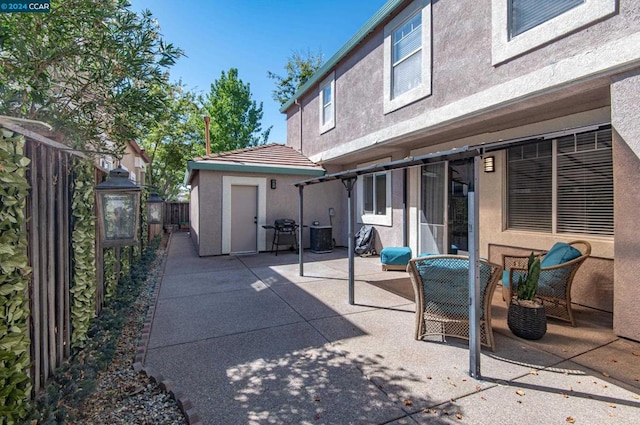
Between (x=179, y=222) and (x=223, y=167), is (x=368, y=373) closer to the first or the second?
(x=223, y=167)

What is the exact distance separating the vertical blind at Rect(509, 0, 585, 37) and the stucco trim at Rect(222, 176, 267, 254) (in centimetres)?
746

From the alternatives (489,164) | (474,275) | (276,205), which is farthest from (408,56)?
(276,205)

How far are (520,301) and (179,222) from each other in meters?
19.2

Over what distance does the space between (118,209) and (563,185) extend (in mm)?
6462

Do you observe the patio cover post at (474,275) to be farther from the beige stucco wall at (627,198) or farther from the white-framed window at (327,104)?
the white-framed window at (327,104)

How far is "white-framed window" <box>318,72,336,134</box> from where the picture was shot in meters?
9.95

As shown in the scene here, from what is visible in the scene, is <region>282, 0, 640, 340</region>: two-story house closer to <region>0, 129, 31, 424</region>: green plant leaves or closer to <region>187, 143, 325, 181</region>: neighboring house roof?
<region>187, 143, 325, 181</region>: neighboring house roof

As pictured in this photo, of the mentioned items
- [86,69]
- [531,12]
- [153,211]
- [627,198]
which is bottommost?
[153,211]

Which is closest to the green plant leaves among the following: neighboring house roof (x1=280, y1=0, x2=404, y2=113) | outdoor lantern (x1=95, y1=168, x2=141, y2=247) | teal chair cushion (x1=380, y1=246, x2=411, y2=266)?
outdoor lantern (x1=95, y1=168, x2=141, y2=247)

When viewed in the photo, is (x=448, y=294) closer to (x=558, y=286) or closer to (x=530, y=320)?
(x=530, y=320)

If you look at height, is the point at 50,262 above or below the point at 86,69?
below

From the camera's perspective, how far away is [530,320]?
12.0 ft

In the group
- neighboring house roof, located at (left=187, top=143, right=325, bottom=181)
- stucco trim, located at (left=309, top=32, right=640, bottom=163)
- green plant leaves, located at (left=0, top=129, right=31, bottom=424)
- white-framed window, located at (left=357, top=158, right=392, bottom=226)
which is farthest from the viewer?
neighboring house roof, located at (left=187, top=143, right=325, bottom=181)

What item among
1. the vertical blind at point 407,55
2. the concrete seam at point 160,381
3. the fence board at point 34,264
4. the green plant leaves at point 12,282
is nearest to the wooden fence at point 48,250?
the fence board at point 34,264
